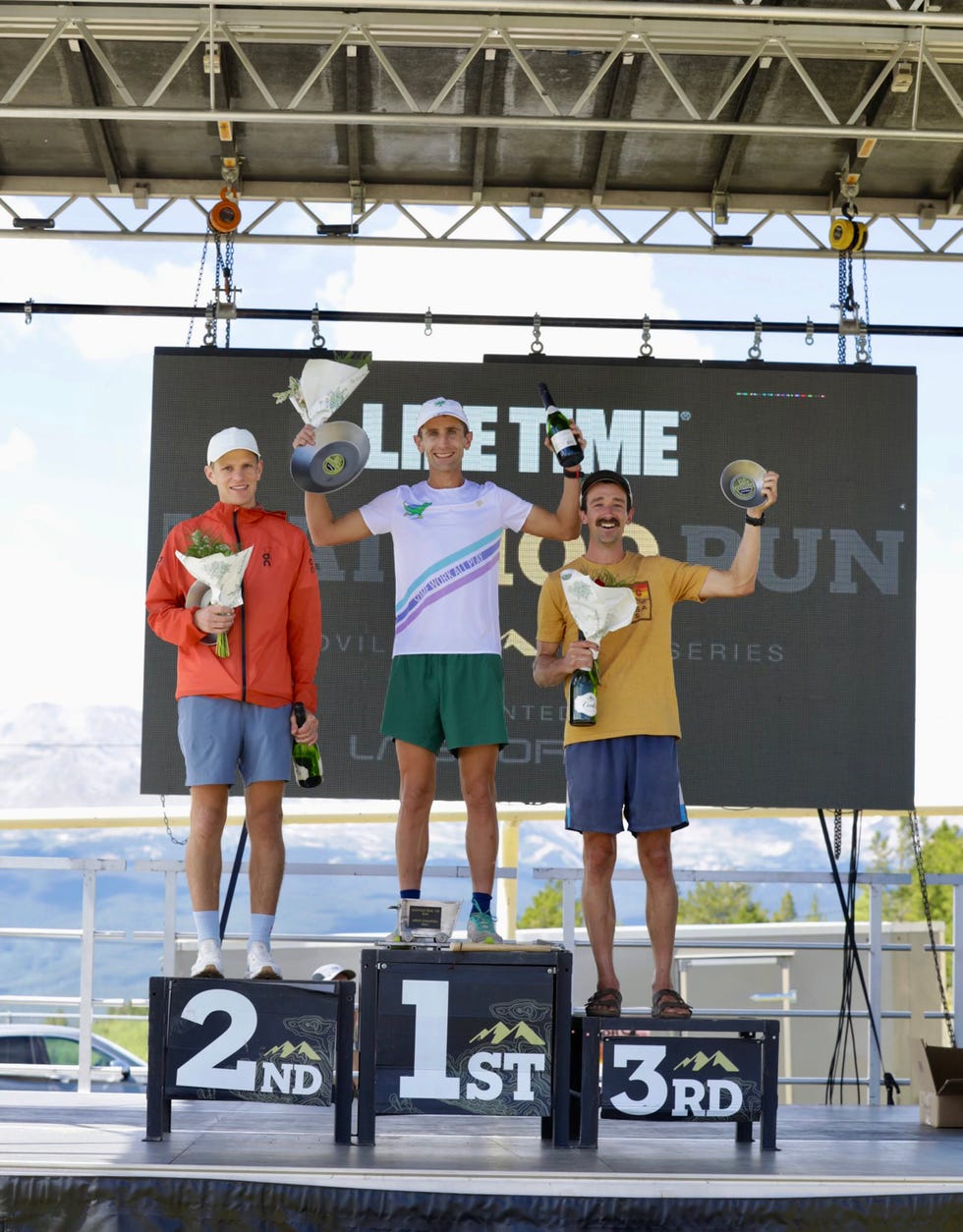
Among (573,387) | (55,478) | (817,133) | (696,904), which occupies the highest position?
(55,478)

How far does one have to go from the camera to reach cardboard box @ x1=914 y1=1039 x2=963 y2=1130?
191 inches

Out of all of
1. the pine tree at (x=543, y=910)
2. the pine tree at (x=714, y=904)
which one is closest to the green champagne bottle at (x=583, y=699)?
the pine tree at (x=543, y=910)

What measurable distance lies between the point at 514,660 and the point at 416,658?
2.64 meters

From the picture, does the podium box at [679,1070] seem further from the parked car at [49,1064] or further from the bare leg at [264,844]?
the parked car at [49,1064]

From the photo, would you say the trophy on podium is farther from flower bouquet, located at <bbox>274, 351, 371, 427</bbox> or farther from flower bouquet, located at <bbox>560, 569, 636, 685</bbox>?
flower bouquet, located at <bbox>274, 351, 371, 427</bbox>

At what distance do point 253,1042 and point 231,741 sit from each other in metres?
0.81

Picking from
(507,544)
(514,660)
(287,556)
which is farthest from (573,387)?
(287,556)

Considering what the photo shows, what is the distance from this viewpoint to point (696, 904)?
53469mm

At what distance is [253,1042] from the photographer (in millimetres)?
3750

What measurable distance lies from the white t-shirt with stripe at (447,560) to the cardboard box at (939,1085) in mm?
2108

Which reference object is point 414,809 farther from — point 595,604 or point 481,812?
point 595,604

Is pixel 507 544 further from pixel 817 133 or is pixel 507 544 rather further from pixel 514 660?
pixel 817 133

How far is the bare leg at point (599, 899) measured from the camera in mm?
4199

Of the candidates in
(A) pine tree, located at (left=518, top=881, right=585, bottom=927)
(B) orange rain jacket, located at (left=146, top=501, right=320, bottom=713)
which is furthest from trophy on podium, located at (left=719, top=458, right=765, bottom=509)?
(A) pine tree, located at (left=518, top=881, right=585, bottom=927)
